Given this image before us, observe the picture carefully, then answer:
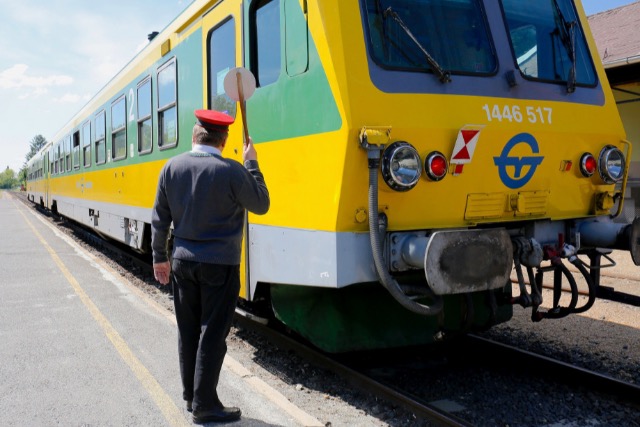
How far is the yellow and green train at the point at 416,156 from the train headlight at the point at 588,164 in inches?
0.7

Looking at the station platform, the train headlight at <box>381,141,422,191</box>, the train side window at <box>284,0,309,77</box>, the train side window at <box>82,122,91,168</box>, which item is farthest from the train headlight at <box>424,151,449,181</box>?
the train side window at <box>82,122,91,168</box>

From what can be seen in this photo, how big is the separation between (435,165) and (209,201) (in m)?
1.44

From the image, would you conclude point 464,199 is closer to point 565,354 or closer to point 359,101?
point 359,101

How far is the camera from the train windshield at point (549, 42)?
4.36m

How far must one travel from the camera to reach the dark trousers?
137 inches

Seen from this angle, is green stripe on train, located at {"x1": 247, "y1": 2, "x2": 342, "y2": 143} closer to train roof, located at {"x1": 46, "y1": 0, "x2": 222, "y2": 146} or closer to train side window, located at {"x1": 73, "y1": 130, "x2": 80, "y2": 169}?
train roof, located at {"x1": 46, "y1": 0, "x2": 222, "y2": 146}

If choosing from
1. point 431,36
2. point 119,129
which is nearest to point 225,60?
point 431,36

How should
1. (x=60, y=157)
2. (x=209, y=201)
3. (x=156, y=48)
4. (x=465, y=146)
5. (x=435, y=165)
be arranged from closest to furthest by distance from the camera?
1. (x=209, y=201)
2. (x=435, y=165)
3. (x=465, y=146)
4. (x=156, y=48)
5. (x=60, y=157)

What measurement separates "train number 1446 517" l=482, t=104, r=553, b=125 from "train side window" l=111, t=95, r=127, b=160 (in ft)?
20.3

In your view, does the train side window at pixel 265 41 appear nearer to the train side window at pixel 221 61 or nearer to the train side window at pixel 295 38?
the train side window at pixel 295 38

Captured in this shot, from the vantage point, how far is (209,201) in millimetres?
3373

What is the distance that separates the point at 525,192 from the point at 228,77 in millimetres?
2212

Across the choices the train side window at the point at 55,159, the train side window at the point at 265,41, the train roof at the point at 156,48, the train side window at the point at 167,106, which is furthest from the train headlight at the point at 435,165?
the train side window at the point at 55,159

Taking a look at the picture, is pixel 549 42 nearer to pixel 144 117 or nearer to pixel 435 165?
pixel 435 165
